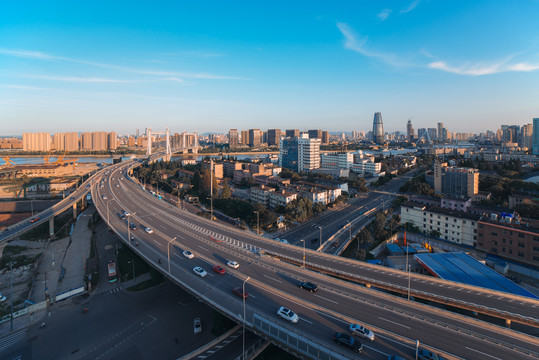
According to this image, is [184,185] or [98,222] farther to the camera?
[184,185]

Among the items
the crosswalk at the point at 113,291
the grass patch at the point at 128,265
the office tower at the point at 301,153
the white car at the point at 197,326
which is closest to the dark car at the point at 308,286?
the white car at the point at 197,326

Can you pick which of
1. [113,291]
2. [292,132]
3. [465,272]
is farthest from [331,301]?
[292,132]

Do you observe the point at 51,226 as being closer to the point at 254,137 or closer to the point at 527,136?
the point at 254,137

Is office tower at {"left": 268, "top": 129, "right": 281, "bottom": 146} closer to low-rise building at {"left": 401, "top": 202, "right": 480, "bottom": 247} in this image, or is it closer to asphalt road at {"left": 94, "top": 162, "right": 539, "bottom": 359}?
low-rise building at {"left": 401, "top": 202, "right": 480, "bottom": 247}

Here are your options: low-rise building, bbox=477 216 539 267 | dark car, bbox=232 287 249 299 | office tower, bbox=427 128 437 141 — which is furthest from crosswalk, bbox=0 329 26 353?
office tower, bbox=427 128 437 141

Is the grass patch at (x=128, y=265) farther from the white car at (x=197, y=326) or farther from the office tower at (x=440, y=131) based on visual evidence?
the office tower at (x=440, y=131)

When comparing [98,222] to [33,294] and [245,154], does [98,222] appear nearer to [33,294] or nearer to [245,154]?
[33,294]

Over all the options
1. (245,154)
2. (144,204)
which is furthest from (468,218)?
(245,154)
